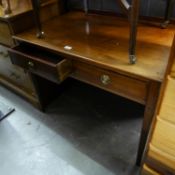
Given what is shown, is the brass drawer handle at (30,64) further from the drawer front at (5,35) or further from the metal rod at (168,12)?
the metal rod at (168,12)

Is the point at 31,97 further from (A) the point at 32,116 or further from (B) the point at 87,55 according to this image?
(B) the point at 87,55

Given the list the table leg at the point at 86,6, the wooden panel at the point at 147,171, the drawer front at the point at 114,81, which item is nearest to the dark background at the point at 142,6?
the table leg at the point at 86,6

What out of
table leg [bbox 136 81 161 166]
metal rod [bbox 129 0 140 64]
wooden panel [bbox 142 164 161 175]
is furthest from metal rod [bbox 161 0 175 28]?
wooden panel [bbox 142 164 161 175]

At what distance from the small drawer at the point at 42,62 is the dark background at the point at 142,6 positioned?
55 centimetres

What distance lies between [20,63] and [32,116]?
582mm

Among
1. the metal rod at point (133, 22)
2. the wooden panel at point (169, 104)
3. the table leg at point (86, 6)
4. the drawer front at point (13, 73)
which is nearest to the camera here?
the wooden panel at point (169, 104)

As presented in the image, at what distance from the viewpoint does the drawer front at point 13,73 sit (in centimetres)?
154

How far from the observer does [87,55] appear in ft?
3.21

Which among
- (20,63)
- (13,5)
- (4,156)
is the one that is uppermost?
(13,5)

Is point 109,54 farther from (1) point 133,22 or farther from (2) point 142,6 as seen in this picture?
(2) point 142,6

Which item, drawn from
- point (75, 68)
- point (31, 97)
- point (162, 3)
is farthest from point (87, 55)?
point (31, 97)

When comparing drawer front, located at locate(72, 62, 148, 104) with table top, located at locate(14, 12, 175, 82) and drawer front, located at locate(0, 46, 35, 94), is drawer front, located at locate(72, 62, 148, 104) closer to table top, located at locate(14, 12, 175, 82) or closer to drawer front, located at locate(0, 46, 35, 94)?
table top, located at locate(14, 12, 175, 82)

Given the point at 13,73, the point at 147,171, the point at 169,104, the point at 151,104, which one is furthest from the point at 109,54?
the point at 13,73

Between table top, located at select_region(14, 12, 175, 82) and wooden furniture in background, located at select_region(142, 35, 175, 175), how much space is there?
0.57 ft
